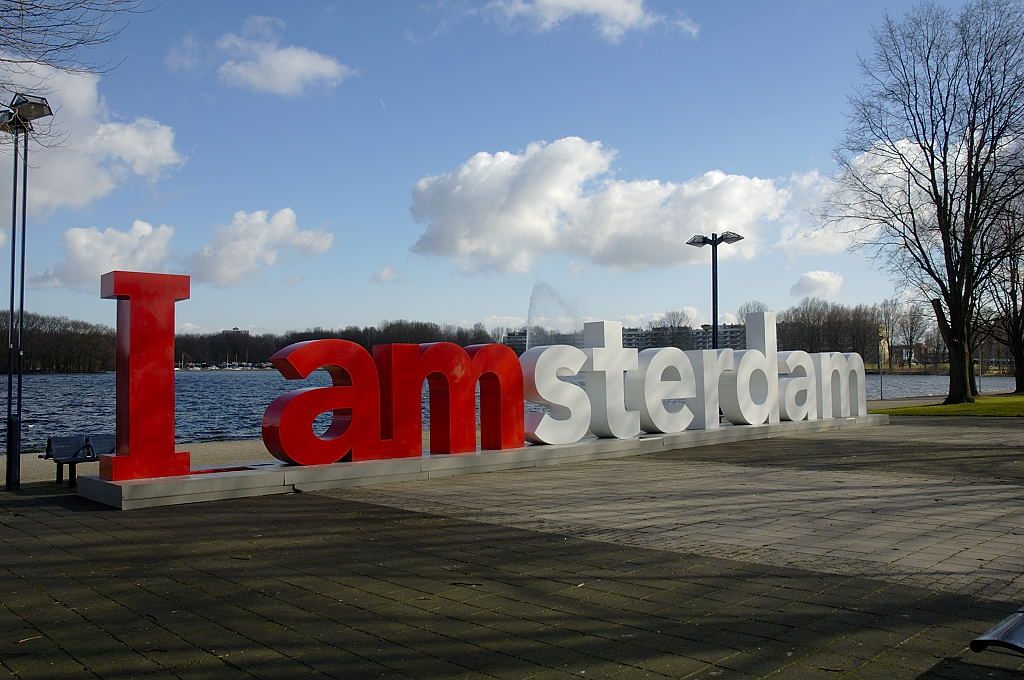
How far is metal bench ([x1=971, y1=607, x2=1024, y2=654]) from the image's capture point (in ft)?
12.3

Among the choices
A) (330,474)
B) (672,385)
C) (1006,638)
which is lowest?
(330,474)

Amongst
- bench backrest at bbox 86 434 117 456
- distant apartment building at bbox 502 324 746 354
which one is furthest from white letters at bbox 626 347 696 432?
distant apartment building at bbox 502 324 746 354

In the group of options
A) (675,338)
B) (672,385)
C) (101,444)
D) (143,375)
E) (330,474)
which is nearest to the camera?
(143,375)

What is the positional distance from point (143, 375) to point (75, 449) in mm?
2331

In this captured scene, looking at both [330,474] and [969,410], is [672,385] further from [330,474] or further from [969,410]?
[969,410]

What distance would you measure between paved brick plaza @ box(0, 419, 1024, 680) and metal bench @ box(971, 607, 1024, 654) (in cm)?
64

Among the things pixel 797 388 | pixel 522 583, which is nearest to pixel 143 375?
pixel 522 583

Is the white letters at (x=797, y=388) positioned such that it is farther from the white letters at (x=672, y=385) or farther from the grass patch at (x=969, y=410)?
the grass patch at (x=969, y=410)

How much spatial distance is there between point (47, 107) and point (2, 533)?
506 centimetres

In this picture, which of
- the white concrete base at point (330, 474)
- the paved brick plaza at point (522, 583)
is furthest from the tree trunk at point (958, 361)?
the paved brick plaza at point (522, 583)

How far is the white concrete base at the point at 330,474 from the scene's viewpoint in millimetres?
10938

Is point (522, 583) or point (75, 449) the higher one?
point (75, 449)

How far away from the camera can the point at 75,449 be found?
12625 millimetres

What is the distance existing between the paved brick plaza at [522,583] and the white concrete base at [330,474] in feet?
1.26
